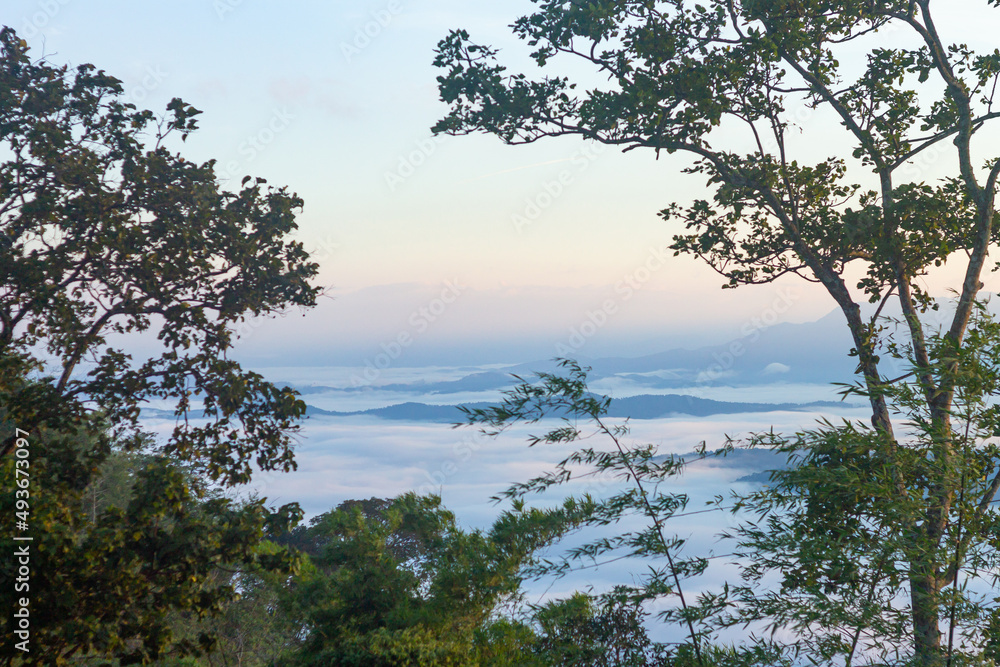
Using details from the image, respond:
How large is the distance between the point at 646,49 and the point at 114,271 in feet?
21.8

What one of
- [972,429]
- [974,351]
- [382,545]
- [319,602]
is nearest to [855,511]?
[972,429]

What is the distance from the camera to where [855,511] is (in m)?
7.50

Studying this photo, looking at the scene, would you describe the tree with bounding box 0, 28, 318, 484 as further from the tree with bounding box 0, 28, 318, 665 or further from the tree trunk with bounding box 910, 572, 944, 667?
the tree trunk with bounding box 910, 572, 944, 667

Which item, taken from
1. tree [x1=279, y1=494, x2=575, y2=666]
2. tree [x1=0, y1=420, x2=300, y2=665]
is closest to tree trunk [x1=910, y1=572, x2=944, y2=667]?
tree [x1=279, y1=494, x2=575, y2=666]

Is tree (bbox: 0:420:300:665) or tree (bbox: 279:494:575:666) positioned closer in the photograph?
tree (bbox: 0:420:300:665)

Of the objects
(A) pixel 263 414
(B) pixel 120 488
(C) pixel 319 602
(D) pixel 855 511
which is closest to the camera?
(D) pixel 855 511

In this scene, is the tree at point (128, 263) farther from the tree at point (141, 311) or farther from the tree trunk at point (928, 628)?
the tree trunk at point (928, 628)

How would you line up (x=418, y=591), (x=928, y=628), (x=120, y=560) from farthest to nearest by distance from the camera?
(x=418, y=591), (x=928, y=628), (x=120, y=560)

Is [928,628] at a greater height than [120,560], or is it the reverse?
[120,560]

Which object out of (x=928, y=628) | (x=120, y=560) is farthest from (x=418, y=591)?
(x=928, y=628)

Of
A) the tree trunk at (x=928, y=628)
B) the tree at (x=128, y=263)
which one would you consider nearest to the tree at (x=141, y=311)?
the tree at (x=128, y=263)

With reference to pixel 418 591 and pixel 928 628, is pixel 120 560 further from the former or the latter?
pixel 928 628

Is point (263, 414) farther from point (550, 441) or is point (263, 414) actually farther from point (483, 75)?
point (483, 75)

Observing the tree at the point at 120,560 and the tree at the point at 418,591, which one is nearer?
the tree at the point at 120,560
